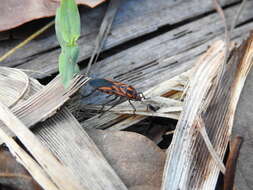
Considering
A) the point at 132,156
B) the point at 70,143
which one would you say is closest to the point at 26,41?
the point at 70,143

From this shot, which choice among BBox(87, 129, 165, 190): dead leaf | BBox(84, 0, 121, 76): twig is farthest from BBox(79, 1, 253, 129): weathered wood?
BBox(87, 129, 165, 190): dead leaf

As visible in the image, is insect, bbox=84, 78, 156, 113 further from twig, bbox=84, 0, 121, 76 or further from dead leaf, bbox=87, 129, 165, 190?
dead leaf, bbox=87, 129, 165, 190

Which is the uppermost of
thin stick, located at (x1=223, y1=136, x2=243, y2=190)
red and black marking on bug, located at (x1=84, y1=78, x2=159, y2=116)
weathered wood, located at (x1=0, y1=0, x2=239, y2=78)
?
weathered wood, located at (x1=0, y1=0, x2=239, y2=78)

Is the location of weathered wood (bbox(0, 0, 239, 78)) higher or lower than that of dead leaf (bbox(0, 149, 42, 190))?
higher

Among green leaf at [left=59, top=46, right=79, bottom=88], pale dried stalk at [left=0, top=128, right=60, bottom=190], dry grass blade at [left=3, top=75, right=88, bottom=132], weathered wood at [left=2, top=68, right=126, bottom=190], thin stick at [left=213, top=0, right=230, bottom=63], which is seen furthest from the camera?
thin stick at [left=213, top=0, right=230, bottom=63]

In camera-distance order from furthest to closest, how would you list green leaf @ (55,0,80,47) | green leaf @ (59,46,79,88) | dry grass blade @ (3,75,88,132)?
green leaf @ (55,0,80,47) → green leaf @ (59,46,79,88) → dry grass blade @ (3,75,88,132)

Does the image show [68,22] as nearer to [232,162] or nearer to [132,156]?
[132,156]

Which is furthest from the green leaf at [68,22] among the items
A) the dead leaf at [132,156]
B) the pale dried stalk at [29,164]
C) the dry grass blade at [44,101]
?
the pale dried stalk at [29,164]

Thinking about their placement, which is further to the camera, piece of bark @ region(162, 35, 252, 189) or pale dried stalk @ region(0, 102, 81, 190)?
piece of bark @ region(162, 35, 252, 189)
